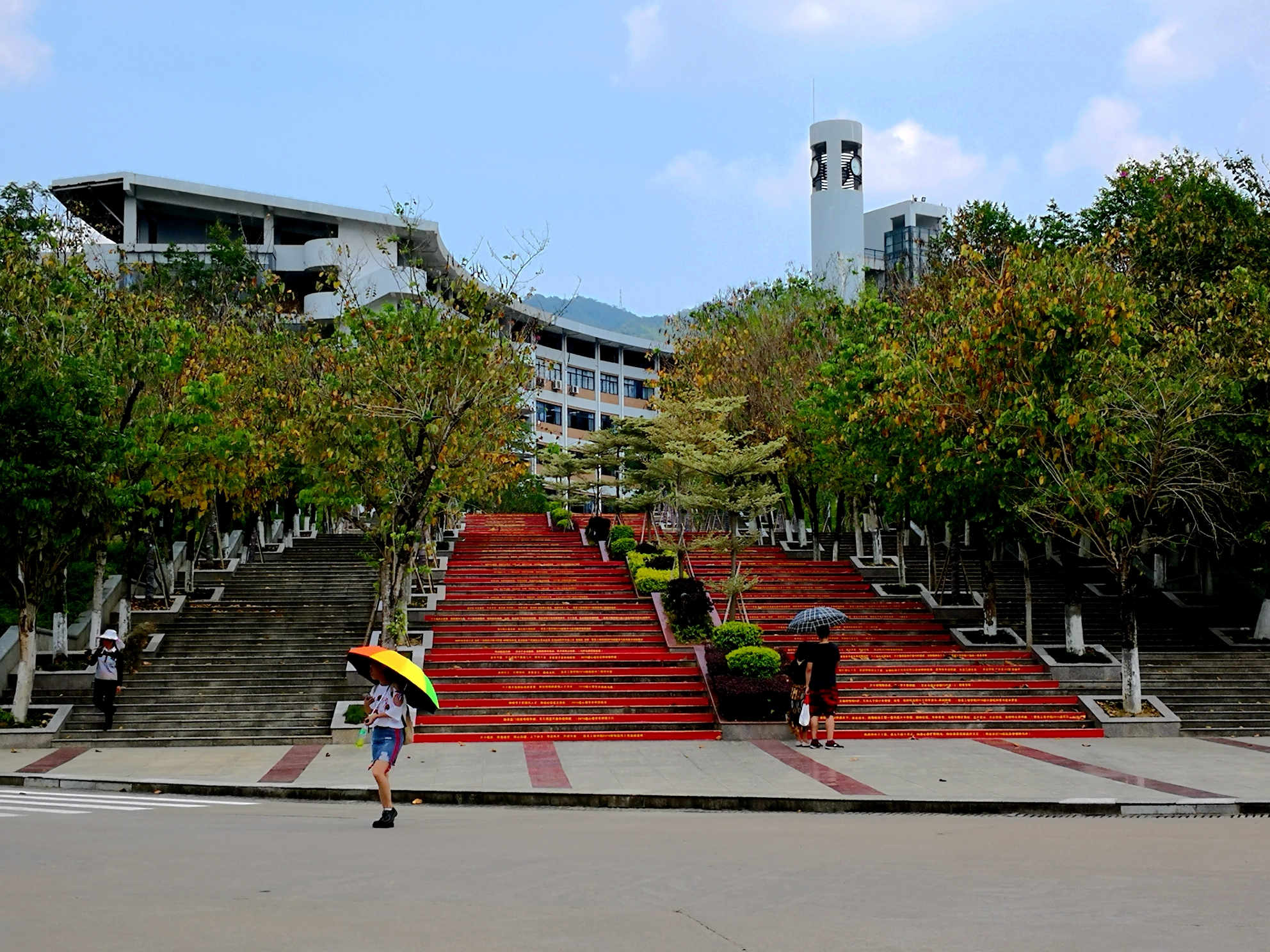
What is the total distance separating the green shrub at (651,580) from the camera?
26.4m

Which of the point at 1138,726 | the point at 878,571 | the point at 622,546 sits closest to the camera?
the point at 1138,726

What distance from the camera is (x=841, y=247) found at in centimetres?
6494

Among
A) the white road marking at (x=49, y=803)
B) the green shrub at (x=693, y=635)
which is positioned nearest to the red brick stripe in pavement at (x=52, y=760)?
the white road marking at (x=49, y=803)

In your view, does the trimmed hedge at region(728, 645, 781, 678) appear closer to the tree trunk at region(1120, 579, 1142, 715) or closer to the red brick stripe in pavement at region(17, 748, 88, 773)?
the tree trunk at region(1120, 579, 1142, 715)

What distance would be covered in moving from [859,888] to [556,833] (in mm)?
3400

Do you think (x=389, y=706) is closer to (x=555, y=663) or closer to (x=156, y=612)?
(x=555, y=663)

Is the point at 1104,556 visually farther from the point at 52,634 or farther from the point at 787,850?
the point at 52,634

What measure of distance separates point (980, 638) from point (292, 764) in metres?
13.8

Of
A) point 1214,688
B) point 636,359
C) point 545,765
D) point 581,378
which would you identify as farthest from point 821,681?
point 636,359

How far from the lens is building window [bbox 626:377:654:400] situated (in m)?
82.6

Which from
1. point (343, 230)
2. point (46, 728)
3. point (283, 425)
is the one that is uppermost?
point (343, 230)

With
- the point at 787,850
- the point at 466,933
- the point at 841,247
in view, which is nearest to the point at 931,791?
the point at 787,850

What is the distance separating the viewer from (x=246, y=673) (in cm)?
2128

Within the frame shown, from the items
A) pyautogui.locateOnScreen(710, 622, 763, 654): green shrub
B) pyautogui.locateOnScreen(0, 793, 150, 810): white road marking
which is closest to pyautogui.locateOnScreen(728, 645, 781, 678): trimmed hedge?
pyautogui.locateOnScreen(710, 622, 763, 654): green shrub
